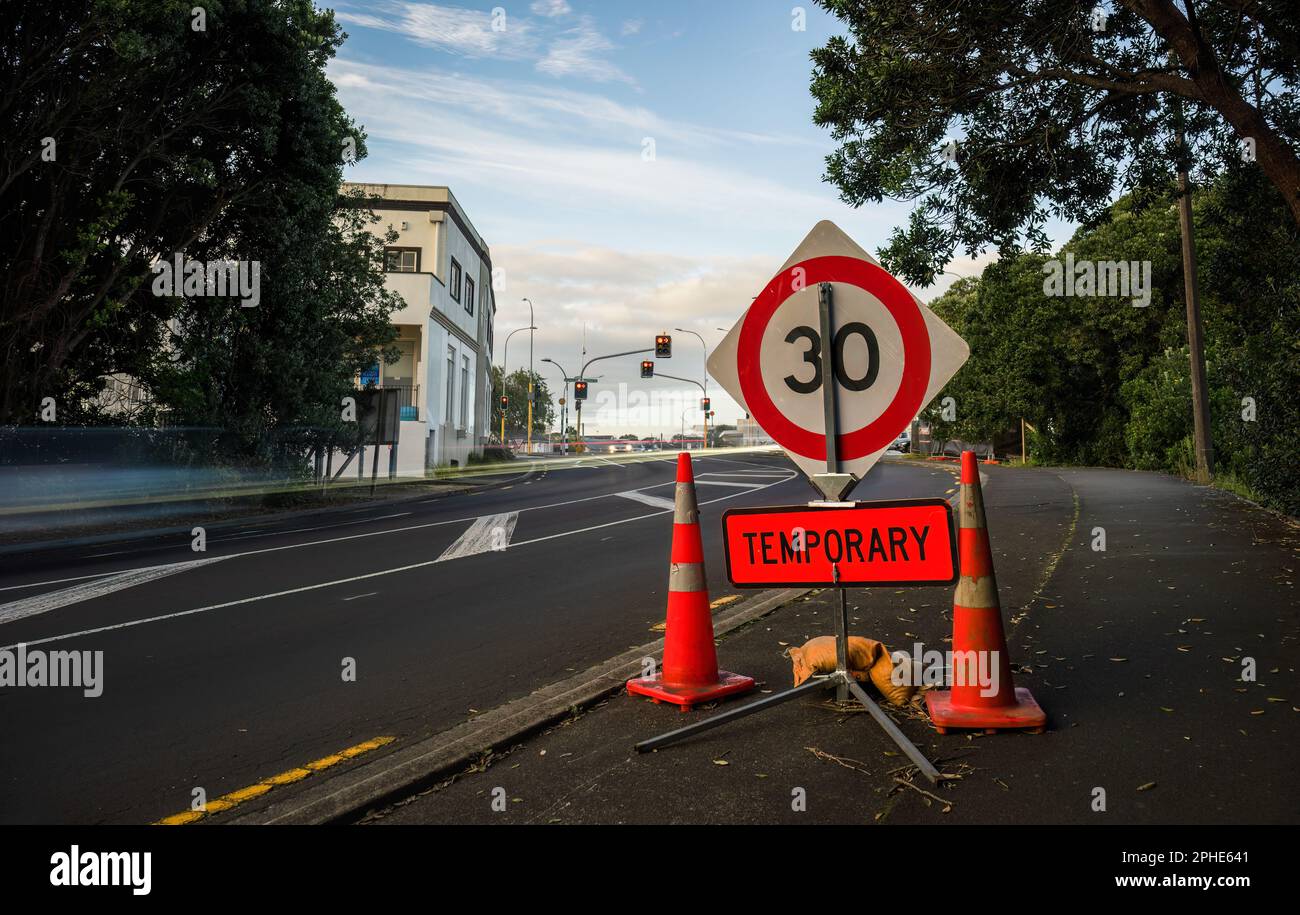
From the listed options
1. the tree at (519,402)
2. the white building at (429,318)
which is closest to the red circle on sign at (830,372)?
the white building at (429,318)

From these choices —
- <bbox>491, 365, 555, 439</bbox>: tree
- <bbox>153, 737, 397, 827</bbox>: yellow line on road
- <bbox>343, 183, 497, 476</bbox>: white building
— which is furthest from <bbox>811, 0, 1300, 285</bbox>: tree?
<bbox>491, 365, 555, 439</bbox>: tree

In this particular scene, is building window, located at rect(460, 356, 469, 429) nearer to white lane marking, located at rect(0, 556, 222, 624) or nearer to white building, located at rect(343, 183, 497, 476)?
white building, located at rect(343, 183, 497, 476)

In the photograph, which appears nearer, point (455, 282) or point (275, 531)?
point (275, 531)

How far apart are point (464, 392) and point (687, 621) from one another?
154 feet

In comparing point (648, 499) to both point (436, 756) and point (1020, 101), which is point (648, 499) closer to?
point (1020, 101)

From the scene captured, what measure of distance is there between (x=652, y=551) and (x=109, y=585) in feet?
19.5

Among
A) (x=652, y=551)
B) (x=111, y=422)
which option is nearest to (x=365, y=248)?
(x=111, y=422)

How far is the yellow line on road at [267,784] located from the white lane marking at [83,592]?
4.94m

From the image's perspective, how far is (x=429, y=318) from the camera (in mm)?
37625

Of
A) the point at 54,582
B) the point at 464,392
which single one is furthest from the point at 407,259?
the point at 54,582

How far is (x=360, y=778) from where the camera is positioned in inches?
141

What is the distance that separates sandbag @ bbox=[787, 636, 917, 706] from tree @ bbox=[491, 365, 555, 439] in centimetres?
9325

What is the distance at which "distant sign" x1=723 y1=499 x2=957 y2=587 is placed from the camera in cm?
368

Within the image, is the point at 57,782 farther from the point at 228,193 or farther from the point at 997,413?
the point at 997,413
